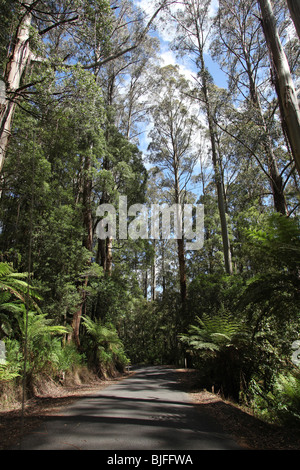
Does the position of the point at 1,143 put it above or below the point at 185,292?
above

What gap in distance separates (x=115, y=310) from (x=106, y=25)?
35.2ft

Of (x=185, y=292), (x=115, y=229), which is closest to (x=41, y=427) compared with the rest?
(x=115, y=229)

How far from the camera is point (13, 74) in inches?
212

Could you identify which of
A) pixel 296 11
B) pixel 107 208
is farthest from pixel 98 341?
pixel 296 11

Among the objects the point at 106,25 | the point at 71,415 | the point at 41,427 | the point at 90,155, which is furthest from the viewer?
the point at 90,155

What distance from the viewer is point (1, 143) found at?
4.98 metres

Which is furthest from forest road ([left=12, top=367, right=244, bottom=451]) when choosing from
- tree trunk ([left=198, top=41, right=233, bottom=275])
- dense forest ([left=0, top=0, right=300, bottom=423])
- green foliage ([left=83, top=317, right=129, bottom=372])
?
tree trunk ([left=198, top=41, right=233, bottom=275])

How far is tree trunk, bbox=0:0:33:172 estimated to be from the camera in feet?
16.5

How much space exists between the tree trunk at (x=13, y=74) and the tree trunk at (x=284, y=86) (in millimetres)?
5002

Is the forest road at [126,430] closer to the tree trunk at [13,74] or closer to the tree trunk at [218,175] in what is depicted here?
the tree trunk at [13,74]

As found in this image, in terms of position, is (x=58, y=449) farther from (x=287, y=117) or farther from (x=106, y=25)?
(x=106, y=25)

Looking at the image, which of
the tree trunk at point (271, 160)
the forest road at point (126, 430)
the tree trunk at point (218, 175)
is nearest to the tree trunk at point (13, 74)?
the forest road at point (126, 430)

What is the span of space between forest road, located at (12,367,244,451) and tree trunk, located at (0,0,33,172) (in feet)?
14.3

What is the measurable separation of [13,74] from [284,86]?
536 centimetres
